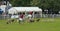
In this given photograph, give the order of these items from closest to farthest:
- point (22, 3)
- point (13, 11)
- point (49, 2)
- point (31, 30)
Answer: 1. point (31, 30)
2. point (13, 11)
3. point (49, 2)
4. point (22, 3)

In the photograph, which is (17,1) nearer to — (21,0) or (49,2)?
(21,0)

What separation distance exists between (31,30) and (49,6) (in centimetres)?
4911

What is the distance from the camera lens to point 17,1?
271ft

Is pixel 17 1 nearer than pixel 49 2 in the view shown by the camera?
No

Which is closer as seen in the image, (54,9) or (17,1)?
(54,9)

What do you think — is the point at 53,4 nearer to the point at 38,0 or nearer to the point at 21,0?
the point at 38,0

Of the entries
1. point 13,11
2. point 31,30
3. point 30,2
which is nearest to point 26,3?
point 30,2

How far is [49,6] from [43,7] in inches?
89.9

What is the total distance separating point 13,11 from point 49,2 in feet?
48.6

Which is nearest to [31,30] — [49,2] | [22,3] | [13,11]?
[13,11]

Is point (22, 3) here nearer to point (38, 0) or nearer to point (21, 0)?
point (21, 0)

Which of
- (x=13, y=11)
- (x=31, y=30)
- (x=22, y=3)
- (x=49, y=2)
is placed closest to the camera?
(x=31, y=30)

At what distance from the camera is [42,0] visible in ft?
243

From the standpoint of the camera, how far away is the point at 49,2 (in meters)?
72.8
